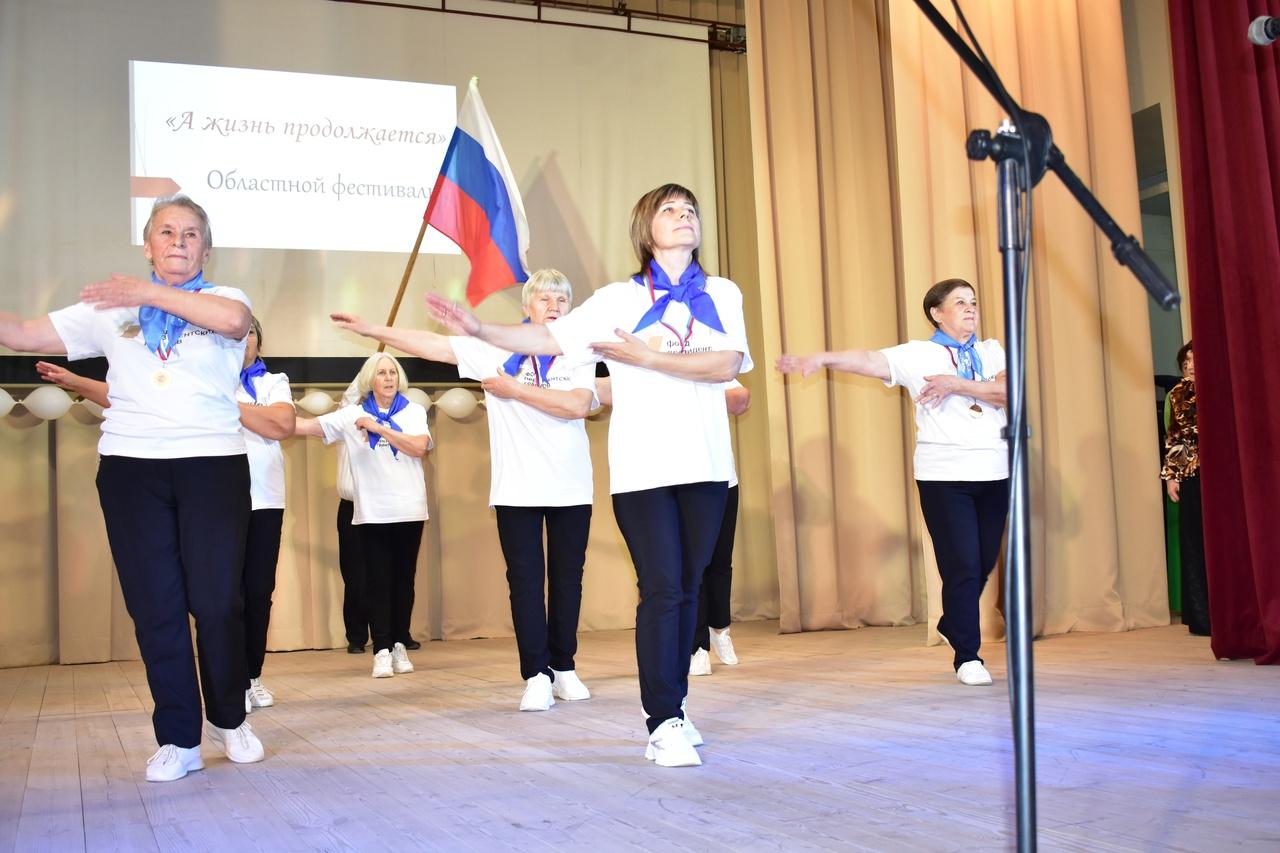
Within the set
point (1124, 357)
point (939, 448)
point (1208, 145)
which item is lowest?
point (939, 448)

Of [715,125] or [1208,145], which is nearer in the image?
[1208,145]

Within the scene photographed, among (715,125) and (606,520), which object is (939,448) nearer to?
(606,520)

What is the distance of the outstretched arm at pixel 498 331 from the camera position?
2.68 m

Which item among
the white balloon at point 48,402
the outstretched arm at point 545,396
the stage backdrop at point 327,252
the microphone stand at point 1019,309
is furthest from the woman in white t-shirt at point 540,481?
the white balloon at point 48,402

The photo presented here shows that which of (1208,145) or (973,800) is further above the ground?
(1208,145)

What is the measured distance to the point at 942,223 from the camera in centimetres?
583

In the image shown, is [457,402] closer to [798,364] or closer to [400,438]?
[400,438]

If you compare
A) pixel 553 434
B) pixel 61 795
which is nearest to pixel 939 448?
pixel 553 434

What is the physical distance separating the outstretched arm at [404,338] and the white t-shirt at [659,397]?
608 millimetres

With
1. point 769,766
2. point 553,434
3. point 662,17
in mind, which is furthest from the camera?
point 662,17

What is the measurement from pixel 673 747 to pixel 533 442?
1.47 metres

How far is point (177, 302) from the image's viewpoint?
→ 271 centimetres

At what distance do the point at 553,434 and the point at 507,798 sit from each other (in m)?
1.68

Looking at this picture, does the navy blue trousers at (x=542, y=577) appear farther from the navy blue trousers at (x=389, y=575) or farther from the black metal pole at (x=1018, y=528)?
the black metal pole at (x=1018, y=528)
